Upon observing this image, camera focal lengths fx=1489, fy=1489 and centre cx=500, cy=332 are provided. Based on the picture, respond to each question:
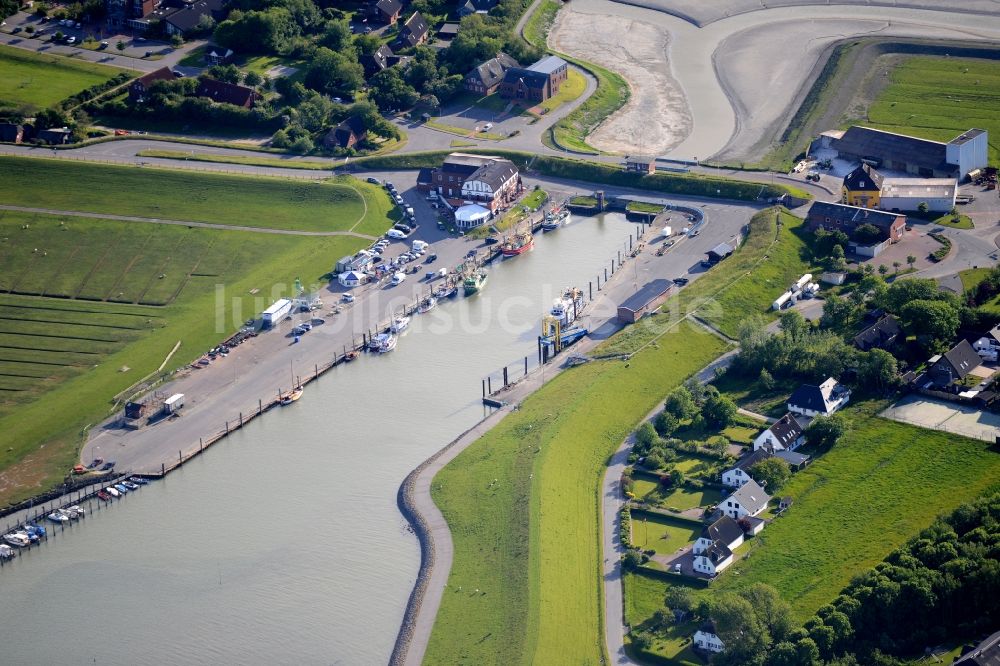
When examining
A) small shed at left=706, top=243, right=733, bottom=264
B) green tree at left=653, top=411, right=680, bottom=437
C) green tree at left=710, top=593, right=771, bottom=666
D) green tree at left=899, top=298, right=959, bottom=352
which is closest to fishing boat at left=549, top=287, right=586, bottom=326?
small shed at left=706, top=243, right=733, bottom=264


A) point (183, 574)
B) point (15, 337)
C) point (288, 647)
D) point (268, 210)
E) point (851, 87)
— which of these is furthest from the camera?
point (851, 87)

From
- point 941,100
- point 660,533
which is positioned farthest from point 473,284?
point 941,100

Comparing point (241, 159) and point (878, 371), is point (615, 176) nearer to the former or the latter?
point (241, 159)

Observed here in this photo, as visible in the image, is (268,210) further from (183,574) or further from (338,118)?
(183,574)

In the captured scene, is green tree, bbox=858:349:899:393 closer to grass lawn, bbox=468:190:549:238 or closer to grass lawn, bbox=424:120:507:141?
grass lawn, bbox=468:190:549:238

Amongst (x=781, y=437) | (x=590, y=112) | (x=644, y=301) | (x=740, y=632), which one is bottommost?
(x=740, y=632)

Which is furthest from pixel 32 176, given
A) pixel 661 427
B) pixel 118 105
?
pixel 661 427

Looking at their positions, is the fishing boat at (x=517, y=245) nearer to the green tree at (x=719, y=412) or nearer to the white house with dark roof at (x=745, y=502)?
the green tree at (x=719, y=412)
